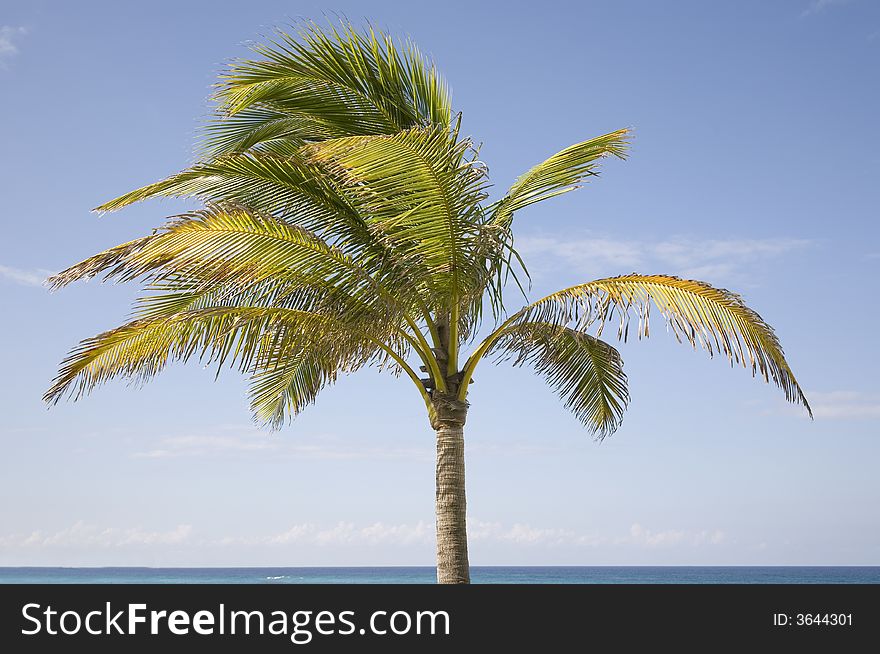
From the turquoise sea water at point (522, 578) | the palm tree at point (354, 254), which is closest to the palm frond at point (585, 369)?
the palm tree at point (354, 254)

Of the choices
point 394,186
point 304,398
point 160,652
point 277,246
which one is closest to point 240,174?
point 277,246

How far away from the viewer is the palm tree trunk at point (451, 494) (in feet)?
27.8

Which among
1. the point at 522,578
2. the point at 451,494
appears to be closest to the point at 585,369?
the point at 451,494

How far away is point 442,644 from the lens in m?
6.18

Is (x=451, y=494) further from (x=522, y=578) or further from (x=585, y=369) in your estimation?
(x=522, y=578)

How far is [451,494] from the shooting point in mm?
8578

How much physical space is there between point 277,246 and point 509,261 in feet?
7.63

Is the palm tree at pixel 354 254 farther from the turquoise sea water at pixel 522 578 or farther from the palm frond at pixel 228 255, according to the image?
the turquoise sea water at pixel 522 578

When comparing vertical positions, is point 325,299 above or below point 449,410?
above

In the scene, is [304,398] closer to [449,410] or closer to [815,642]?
[449,410]

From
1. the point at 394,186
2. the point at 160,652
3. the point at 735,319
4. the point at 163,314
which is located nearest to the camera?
the point at 160,652

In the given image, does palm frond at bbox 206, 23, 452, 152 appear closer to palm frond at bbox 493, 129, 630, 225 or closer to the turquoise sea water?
palm frond at bbox 493, 129, 630, 225

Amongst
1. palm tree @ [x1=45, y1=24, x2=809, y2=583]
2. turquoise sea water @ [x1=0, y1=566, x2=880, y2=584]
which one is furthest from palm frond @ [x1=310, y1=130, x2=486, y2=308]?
turquoise sea water @ [x1=0, y1=566, x2=880, y2=584]

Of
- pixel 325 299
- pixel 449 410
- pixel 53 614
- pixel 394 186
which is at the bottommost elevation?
pixel 53 614
